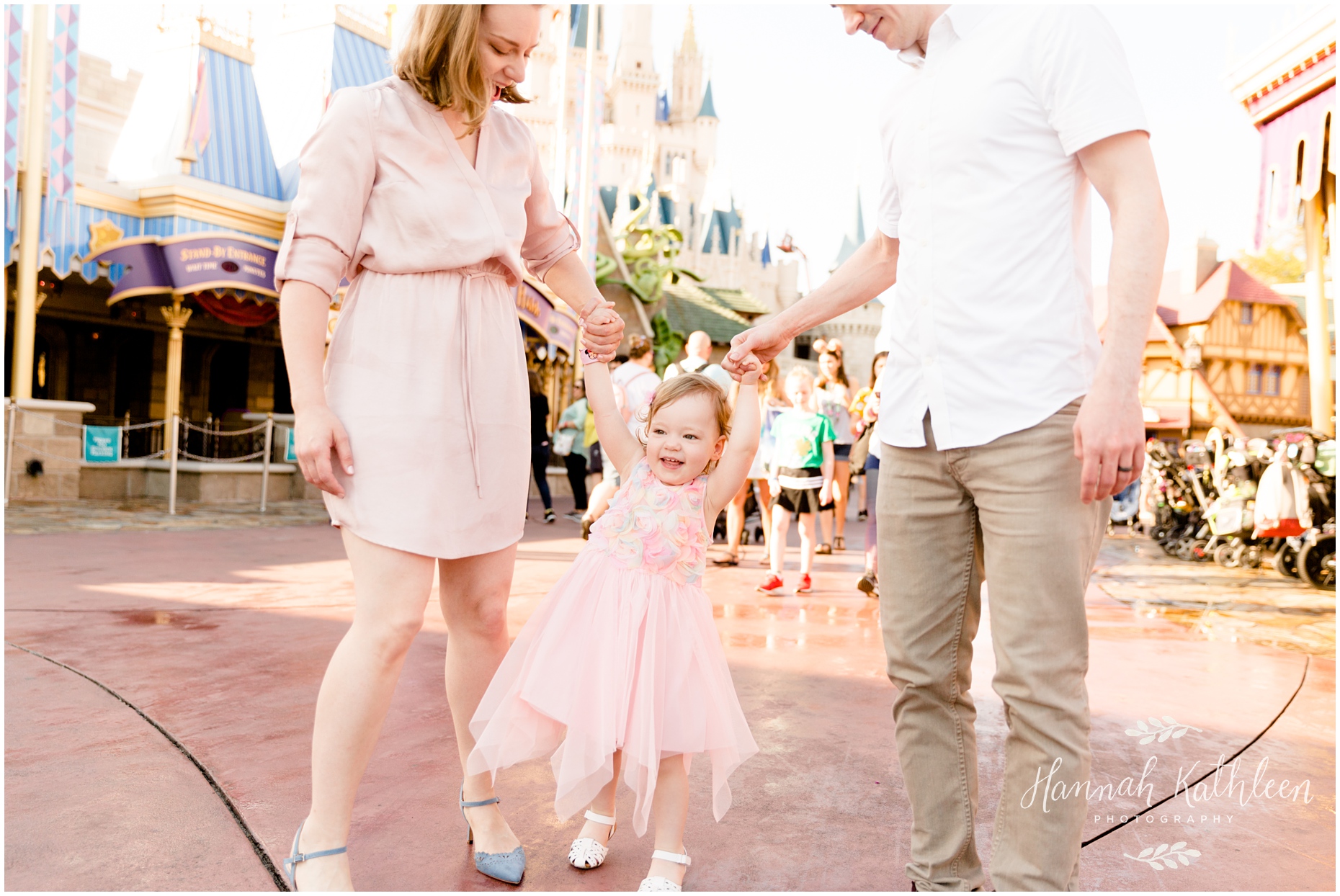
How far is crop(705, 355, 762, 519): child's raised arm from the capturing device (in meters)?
2.13

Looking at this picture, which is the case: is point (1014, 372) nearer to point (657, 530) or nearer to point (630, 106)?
point (657, 530)

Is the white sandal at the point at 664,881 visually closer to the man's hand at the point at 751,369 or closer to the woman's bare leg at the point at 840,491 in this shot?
the man's hand at the point at 751,369

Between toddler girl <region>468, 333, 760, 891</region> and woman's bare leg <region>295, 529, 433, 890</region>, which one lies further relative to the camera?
toddler girl <region>468, 333, 760, 891</region>

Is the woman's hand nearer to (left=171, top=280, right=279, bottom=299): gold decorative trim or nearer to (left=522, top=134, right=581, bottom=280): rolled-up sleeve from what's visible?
(left=522, top=134, right=581, bottom=280): rolled-up sleeve

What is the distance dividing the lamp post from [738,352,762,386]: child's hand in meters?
32.3

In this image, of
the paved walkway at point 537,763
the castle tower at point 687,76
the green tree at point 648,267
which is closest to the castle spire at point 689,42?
the castle tower at point 687,76

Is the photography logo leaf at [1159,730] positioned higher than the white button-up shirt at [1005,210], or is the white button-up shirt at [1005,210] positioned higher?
the white button-up shirt at [1005,210]

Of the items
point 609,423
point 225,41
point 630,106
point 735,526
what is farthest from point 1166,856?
point 630,106

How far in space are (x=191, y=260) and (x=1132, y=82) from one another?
12.4 metres

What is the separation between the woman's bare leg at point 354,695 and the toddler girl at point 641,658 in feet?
0.81

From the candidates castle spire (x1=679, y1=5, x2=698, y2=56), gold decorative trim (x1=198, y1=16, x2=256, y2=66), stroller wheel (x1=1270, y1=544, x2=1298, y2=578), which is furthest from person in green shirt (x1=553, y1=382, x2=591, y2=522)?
castle spire (x1=679, y1=5, x2=698, y2=56)

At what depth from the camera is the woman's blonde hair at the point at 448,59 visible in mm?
1777

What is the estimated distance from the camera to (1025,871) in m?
1.59

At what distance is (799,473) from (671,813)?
4.18 metres
